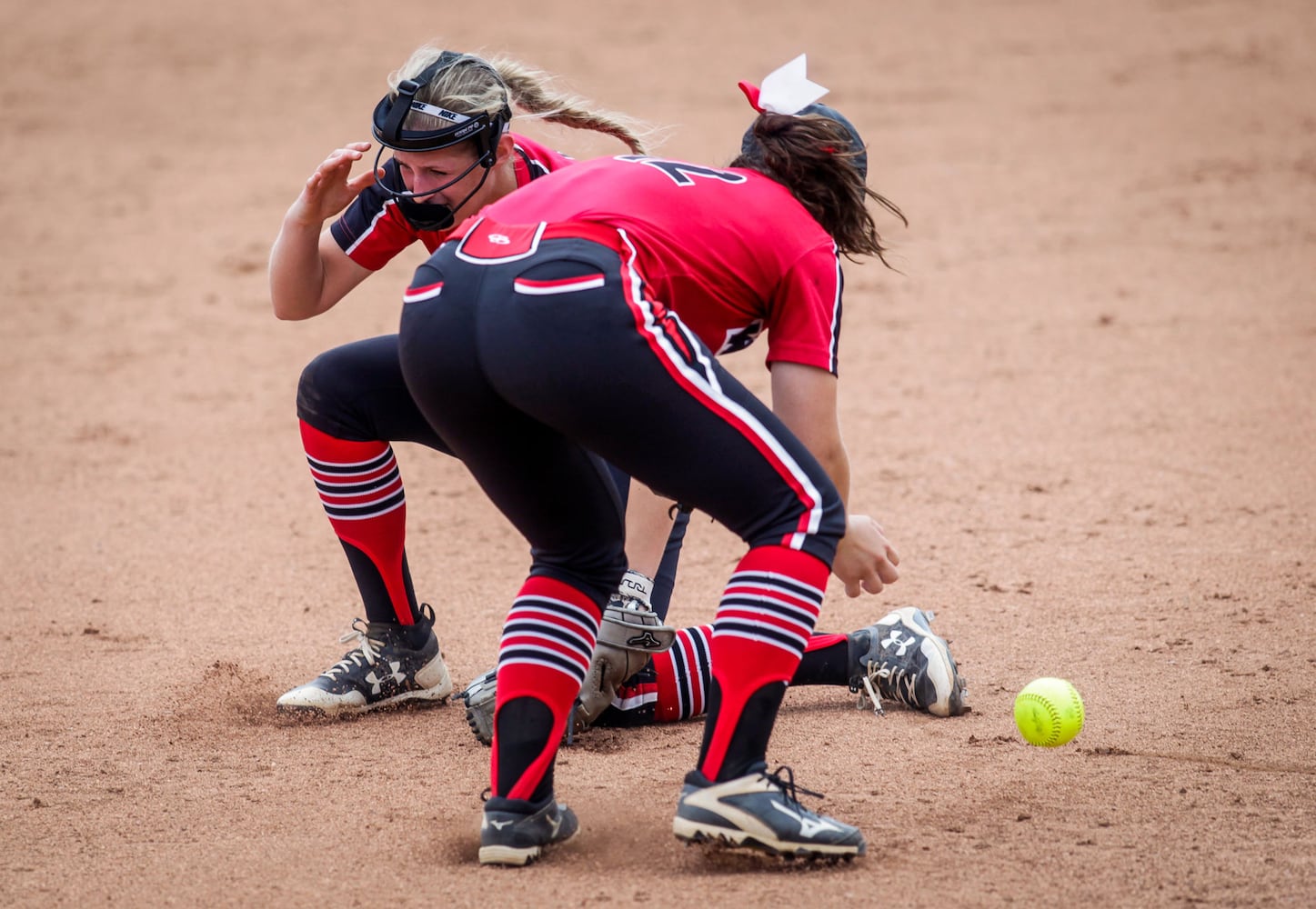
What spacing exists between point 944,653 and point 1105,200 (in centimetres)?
723

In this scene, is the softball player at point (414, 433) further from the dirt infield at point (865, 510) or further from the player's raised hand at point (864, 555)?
the player's raised hand at point (864, 555)

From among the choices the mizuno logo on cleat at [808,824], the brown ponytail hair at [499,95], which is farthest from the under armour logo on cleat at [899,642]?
the brown ponytail hair at [499,95]

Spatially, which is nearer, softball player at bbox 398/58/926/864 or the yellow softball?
softball player at bbox 398/58/926/864

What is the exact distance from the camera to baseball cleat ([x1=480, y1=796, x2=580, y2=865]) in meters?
2.58

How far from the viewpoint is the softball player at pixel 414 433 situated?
321 centimetres

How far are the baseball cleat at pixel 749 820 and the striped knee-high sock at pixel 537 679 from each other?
291 millimetres

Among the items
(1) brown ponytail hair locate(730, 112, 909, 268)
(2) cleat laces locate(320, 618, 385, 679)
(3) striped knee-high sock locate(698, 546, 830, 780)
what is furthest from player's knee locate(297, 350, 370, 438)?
(3) striped knee-high sock locate(698, 546, 830, 780)

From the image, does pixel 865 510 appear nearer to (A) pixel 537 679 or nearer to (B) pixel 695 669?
(B) pixel 695 669

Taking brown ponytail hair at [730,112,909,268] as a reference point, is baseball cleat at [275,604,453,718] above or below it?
below

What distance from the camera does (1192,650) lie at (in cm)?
379

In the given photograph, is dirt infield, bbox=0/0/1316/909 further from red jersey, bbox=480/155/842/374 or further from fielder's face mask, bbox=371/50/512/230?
red jersey, bbox=480/155/842/374


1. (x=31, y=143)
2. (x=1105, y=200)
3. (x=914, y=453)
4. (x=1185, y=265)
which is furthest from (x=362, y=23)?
(x=914, y=453)

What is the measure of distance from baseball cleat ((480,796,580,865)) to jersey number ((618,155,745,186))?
1219 mm

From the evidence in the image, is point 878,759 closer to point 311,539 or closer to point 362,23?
point 311,539
